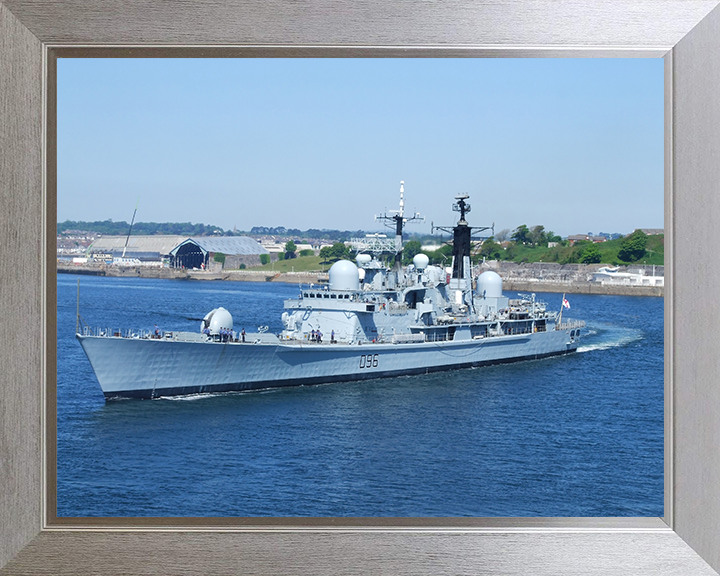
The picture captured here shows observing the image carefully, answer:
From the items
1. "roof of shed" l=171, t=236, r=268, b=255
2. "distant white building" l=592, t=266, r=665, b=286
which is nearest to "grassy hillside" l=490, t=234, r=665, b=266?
"distant white building" l=592, t=266, r=665, b=286

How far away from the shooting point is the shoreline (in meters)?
32.0

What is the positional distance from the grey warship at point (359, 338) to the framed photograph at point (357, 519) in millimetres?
10851

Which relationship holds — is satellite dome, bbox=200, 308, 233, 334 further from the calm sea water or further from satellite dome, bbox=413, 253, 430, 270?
satellite dome, bbox=413, 253, 430, 270

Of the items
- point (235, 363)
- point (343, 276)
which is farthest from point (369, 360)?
Answer: point (235, 363)

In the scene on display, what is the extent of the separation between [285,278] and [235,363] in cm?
2028

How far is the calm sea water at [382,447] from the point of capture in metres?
9.34

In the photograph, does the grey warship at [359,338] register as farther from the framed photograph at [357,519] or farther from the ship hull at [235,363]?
the framed photograph at [357,519]

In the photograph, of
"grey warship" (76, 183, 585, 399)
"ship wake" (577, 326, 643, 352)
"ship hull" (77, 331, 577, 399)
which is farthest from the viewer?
"ship wake" (577, 326, 643, 352)

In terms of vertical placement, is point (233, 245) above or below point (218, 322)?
above

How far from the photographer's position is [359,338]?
60.8 ft

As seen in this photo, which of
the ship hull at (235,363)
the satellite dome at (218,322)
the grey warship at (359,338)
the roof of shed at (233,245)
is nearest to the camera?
the ship hull at (235,363)

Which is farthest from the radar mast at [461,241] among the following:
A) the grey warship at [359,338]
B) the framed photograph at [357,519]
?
the framed photograph at [357,519]

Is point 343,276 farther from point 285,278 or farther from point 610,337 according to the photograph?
point 285,278

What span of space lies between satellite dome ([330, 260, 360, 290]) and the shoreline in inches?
362
